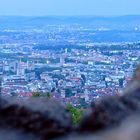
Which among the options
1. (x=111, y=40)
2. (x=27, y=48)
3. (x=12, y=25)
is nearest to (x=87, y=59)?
(x=27, y=48)

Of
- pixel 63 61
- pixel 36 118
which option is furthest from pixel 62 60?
pixel 36 118

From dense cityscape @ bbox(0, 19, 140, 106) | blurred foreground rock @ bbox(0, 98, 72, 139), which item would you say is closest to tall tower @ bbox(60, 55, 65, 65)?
dense cityscape @ bbox(0, 19, 140, 106)

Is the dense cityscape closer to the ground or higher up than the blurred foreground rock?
closer to the ground

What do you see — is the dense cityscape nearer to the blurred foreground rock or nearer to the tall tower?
the tall tower

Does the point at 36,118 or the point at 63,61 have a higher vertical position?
the point at 36,118

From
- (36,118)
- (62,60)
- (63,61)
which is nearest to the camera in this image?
(36,118)

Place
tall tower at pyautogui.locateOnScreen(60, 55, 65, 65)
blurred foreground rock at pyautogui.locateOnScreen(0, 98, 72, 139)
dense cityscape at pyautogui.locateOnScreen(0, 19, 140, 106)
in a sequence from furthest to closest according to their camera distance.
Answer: tall tower at pyautogui.locateOnScreen(60, 55, 65, 65) → dense cityscape at pyautogui.locateOnScreen(0, 19, 140, 106) → blurred foreground rock at pyautogui.locateOnScreen(0, 98, 72, 139)

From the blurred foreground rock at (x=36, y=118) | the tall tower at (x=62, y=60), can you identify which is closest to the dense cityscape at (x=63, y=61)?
the tall tower at (x=62, y=60)

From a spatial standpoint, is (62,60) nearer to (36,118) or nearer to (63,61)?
(63,61)
